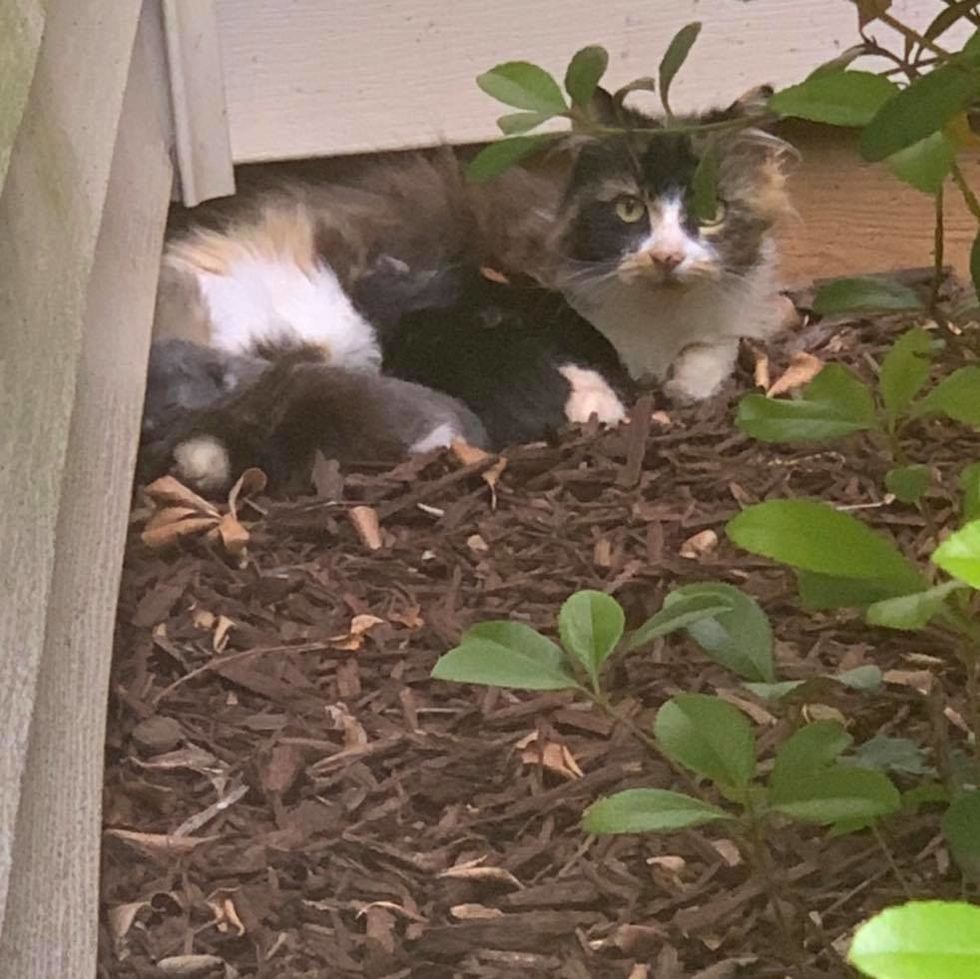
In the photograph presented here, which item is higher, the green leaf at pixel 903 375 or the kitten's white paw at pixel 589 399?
the kitten's white paw at pixel 589 399

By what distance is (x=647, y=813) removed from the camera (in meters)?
0.61

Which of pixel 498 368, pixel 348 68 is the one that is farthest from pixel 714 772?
pixel 348 68

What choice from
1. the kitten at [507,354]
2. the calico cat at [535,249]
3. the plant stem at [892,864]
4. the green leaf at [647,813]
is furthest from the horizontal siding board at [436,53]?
the green leaf at [647,813]

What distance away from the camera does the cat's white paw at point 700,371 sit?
1.66 metres

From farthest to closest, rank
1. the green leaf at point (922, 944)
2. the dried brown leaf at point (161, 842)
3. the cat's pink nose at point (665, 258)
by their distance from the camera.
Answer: the cat's pink nose at point (665, 258), the dried brown leaf at point (161, 842), the green leaf at point (922, 944)

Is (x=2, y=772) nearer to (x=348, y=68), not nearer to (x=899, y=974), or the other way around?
(x=899, y=974)

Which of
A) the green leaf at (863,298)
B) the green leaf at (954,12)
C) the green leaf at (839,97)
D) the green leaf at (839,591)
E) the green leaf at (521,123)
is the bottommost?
the green leaf at (839,591)

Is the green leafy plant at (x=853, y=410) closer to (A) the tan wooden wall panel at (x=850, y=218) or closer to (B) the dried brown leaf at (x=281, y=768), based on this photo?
(B) the dried brown leaf at (x=281, y=768)

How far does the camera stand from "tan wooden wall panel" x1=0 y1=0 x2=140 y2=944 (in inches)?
23.4

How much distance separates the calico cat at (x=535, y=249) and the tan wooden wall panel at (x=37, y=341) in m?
0.73

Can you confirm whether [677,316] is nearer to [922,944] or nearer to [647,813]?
[647,813]

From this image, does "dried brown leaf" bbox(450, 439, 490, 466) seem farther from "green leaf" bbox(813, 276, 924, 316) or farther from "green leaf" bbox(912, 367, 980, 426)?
"green leaf" bbox(912, 367, 980, 426)

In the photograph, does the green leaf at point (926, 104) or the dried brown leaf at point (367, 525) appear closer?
the green leaf at point (926, 104)

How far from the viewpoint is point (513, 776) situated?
104 centimetres
